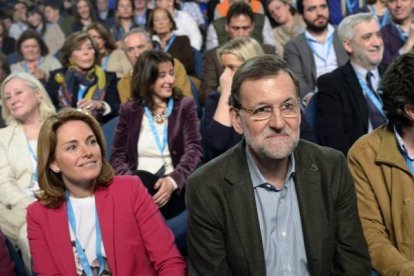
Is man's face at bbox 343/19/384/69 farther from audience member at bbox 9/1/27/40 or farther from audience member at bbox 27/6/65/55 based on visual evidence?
audience member at bbox 9/1/27/40

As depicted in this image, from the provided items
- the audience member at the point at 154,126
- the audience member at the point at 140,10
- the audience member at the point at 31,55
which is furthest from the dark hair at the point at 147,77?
the audience member at the point at 140,10

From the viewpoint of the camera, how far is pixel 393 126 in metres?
2.55

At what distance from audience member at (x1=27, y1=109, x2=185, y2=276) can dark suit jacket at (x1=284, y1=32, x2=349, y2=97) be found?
8.57 feet

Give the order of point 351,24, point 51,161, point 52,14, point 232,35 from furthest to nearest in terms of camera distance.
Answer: point 52,14
point 232,35
point 351,24
point 51,161

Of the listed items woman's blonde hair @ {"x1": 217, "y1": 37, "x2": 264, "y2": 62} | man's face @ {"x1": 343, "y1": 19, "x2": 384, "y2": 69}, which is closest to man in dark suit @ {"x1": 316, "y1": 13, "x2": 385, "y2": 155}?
man's face @ {"x1": 343, "y1": 19, "x2": 384, "y2": 69}

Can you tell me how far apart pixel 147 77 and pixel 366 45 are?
1.35 m

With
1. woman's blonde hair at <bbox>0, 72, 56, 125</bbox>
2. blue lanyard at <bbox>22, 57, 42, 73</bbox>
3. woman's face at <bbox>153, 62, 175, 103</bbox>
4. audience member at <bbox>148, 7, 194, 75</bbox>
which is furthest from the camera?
blue lanyard at <bbox>22, 57, 42, 73</bbox>

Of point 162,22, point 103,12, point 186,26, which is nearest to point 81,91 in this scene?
point 162,22

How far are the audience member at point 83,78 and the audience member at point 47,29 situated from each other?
3.64 metres

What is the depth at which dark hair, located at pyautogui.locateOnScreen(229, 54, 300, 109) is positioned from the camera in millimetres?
2045

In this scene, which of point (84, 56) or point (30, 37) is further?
point (30, 37)

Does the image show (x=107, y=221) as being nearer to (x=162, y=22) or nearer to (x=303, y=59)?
(x=303, y=59)

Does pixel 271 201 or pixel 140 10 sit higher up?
pixel 140 10

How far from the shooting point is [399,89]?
244cm
